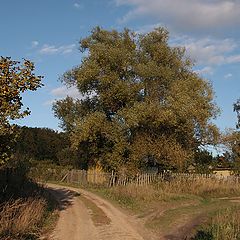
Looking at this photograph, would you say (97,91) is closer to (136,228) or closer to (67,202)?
(67,202)

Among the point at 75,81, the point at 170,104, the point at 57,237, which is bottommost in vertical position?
the point at 57,237

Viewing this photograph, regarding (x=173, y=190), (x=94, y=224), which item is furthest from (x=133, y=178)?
(x=94, y=224)

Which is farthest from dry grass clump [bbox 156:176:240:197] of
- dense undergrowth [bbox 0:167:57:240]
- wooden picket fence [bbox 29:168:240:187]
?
dense undergrowth [bbox 0:167:57:240]

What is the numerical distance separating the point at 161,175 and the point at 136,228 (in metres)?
21.6

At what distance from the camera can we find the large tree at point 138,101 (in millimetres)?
37875

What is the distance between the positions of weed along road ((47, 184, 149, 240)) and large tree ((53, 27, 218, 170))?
13.5m

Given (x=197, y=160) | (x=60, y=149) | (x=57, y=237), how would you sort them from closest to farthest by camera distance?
(x=57, y=237)
(x=197, y=160)
(x=60, y=149)

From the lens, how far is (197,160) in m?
66.1

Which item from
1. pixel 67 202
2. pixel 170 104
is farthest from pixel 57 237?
pixel 170 104

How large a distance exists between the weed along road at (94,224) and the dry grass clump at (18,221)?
91 cm

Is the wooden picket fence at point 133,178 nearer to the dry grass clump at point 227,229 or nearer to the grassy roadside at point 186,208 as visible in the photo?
the grassy roadside at point 186,208

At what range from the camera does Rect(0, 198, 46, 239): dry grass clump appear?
14.0 m

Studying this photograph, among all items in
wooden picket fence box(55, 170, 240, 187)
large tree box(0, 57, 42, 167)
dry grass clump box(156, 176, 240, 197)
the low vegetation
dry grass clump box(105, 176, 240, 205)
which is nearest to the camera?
large tree box(0, 57, 42, 167)

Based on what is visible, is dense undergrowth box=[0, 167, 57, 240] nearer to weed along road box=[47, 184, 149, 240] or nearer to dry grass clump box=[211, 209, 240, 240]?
weed along road box=[47, 184, 149, 240]
